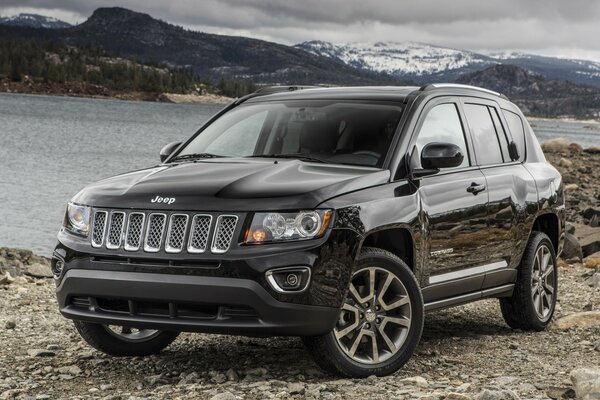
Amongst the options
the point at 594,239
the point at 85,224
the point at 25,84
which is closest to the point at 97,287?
the point at 85,224

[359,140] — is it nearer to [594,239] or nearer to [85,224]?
[85,224]

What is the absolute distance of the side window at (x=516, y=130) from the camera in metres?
8.30

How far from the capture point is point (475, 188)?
23.4 feet

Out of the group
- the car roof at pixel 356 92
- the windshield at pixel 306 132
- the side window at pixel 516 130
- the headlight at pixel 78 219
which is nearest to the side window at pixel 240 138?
the windshield at pixel 306 132

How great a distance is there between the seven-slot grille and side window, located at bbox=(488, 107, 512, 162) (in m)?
3.31

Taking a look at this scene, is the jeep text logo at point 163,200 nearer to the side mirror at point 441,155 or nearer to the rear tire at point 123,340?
the rear tire at point 123,340

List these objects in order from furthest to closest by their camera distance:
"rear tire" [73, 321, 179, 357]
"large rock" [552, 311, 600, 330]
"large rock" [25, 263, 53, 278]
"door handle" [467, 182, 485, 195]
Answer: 1. "large rock" [25, 263, 53, 278]
2. "large rock" [552, 311, 600, 330]
3. "door handle" [467, 182, 485, 195]
4. "rear tire" [73, 321, 179, 357]

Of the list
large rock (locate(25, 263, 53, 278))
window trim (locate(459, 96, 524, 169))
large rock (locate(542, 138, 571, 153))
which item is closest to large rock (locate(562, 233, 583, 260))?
window trim (locate(459, 96, 524, 169))

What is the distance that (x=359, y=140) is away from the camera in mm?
6629

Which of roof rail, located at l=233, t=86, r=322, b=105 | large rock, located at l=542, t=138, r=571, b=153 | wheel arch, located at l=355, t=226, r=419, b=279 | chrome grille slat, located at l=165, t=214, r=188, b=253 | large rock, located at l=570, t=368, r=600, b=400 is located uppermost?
roof rail, located at l=233, t=86, r=322, b=105

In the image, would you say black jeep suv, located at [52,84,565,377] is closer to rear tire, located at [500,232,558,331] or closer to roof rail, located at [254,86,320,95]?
roof rail, located at [254,86,320,95]

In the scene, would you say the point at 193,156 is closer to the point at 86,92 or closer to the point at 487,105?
the point at 487,105

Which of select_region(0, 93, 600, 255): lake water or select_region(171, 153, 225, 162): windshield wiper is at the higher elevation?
select_region(171, 153, 225, 162): windshield wiper

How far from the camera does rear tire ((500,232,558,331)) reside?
8.09m
